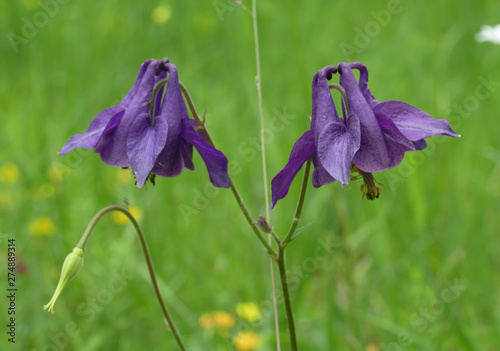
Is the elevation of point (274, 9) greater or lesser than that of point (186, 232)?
greater

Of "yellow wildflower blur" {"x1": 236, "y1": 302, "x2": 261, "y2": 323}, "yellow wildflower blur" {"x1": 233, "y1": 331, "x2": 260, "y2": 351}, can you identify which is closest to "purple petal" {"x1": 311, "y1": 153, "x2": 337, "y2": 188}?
"yellow wildflower blur" {"x1": 233, "y1": 331, "x2": 260, "y2": 351}

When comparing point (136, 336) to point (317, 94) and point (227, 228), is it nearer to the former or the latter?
point (227, 228)

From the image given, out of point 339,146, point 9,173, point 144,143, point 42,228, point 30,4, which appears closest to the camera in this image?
point 339,146

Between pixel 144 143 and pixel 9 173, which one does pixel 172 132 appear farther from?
pixel 9 173

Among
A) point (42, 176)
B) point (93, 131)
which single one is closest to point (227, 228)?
point (42, 176)

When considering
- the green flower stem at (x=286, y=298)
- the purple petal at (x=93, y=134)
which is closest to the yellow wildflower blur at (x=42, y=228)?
the purple petal at (x=93, y=134)

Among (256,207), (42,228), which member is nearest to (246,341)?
(42,228)
